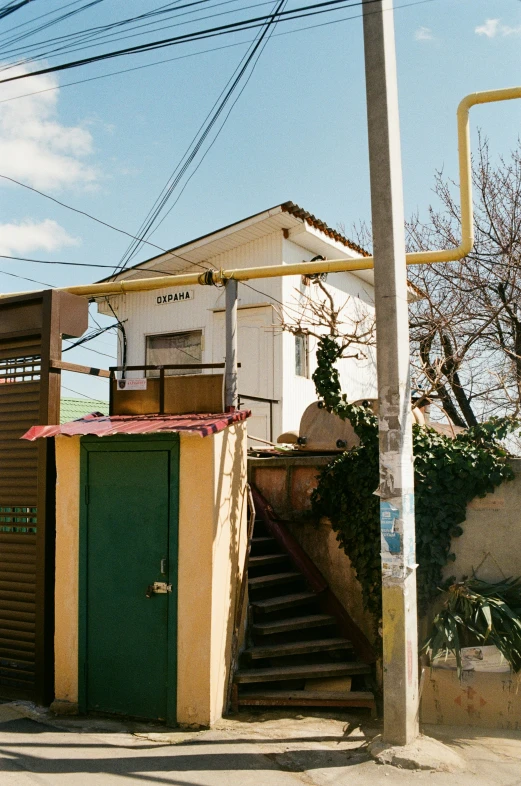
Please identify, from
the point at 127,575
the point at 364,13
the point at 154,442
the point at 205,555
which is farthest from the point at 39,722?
the point at 364,13

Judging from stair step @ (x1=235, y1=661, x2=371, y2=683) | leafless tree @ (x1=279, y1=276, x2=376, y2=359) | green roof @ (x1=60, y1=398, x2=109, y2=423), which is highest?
leafless tree @ (x1=279, y1=276, x2=376, y2=359)

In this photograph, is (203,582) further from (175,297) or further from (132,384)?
(175,297)

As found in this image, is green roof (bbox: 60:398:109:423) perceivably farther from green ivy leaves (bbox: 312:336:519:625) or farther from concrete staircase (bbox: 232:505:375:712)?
green ivy leaves (bbox: 312:336:519:625)

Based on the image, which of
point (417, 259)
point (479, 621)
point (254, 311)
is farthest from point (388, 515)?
point (254, 311)

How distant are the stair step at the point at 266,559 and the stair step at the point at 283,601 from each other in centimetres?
39

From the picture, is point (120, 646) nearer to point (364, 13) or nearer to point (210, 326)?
point (364, 13)

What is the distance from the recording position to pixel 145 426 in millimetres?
5930

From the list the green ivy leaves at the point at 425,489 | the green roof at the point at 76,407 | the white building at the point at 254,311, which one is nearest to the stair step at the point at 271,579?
the green ivy leaves at the point at 425,489

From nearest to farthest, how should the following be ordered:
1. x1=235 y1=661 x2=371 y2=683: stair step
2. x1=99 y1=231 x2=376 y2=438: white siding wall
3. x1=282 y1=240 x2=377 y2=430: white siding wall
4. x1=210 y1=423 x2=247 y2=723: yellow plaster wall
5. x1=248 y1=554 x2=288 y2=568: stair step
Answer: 1. x1=210 y1=423 x2=247 y2=723: yellow plaster wall
2. x1=235 y1=661 x2=371 y2=683: stair step
3. x1=248 y1=554 x2=288 y2=568: stair step
4. x1=99 y1=231 x2=376 y2=438: white siding wall
5. x1=282 y1=240 x2=377 y2=430: white siding wall

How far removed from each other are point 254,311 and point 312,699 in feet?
26.1

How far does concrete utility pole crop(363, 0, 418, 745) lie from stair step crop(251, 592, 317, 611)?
2003 millimetres

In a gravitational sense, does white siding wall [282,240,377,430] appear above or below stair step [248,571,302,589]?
above

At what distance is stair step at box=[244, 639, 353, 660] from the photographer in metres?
6.32

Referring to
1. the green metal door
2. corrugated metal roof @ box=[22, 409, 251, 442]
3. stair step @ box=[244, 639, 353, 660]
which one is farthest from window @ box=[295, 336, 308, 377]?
the green metal door
